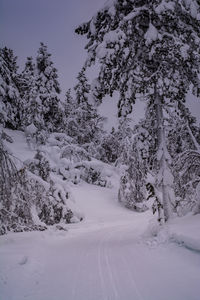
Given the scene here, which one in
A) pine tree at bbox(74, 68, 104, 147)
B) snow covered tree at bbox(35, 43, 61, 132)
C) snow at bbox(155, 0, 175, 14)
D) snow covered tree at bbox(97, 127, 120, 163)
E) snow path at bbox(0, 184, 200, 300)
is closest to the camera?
snow path at bbox(0, 184, 200, 300)

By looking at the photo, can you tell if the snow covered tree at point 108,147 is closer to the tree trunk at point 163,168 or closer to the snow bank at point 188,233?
the tree trunk at point 163,168

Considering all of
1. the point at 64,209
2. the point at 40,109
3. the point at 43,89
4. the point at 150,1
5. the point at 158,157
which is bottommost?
the point at 64,209

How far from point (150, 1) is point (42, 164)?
33.4ft

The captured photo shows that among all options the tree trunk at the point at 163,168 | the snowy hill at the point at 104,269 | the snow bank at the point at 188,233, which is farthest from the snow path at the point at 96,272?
the tree trunk at the point at 163,168

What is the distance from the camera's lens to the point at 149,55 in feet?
24.4

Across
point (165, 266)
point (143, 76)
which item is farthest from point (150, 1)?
point (165, 266)

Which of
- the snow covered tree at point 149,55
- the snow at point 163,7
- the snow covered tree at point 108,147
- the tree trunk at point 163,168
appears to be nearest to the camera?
the snow at point 163,7

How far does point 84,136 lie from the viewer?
2906cm

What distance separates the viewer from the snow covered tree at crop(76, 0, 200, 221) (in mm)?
7297

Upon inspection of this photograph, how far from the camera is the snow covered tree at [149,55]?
23.9ft

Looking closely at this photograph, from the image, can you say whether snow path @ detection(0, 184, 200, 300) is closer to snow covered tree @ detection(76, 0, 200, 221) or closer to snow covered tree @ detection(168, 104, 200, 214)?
snow covered tree @ detection(168, 104, 200, 214)

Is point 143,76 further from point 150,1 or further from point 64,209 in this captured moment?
point 64,209

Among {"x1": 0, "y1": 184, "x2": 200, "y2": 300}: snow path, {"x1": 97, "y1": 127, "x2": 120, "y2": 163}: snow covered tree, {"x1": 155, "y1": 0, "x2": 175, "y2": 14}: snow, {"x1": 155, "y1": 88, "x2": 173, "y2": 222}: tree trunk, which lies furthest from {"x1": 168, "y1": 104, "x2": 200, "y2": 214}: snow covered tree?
{"x1": 97, "y1": 127, "x2": 120, "y2": 163}: snow covered tree

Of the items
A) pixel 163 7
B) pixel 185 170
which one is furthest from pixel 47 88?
pixel 185 170
